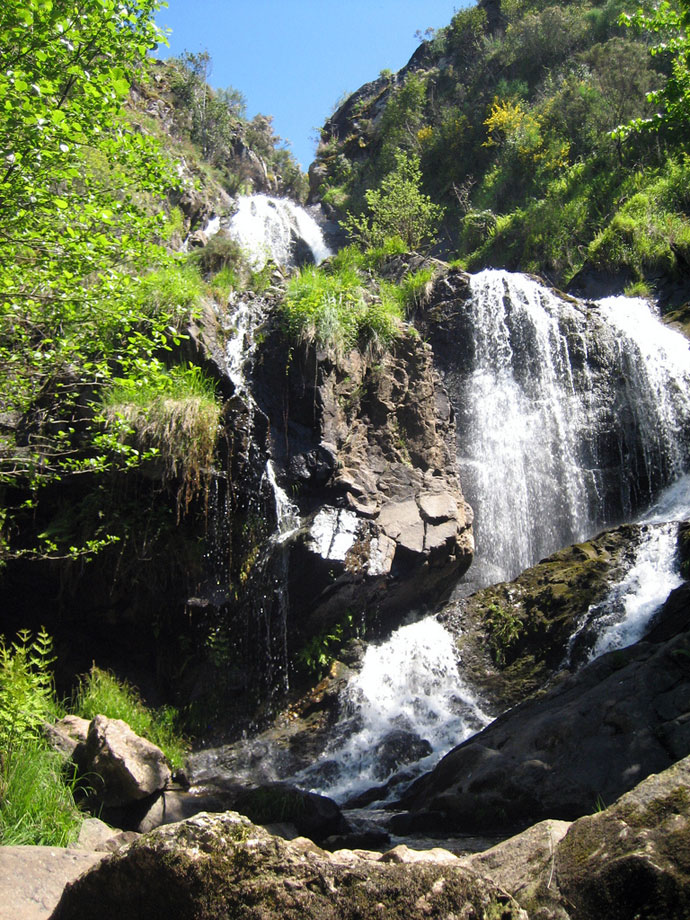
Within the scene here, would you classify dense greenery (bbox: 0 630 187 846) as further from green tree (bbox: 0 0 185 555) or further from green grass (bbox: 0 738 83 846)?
green tree (bbox: 0 0 185 555)

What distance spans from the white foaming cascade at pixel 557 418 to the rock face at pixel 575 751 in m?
4.79

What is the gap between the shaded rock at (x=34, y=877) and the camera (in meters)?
3.06

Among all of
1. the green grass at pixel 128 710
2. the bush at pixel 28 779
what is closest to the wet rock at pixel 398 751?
the green grass at pixel 128 710

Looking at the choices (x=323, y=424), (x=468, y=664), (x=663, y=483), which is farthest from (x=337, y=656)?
(x=663, y=483)

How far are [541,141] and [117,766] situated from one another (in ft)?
79.4

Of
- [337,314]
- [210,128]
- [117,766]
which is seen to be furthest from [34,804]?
[210,128]

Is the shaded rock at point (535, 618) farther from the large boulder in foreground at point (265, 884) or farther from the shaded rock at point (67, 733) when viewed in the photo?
the large boulder in foreground at point (265, 884)

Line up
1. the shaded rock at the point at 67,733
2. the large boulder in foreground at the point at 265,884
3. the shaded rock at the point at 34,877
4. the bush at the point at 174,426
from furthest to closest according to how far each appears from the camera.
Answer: the bush at the point at 174,426 < the shaded rock at the point at 67,733 < the shaded rock at the point at 34,877 < the large boulder in foreground at the point at 265,884

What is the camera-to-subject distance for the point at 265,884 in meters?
1.88

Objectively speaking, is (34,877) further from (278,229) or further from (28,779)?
(278,229)

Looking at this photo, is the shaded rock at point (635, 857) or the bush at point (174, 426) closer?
the shaded rock at point (635, 857)

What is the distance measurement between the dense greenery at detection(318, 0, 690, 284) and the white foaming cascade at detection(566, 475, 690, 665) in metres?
6.69

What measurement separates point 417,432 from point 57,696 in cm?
615

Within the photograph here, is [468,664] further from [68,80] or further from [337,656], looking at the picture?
[68,80]
